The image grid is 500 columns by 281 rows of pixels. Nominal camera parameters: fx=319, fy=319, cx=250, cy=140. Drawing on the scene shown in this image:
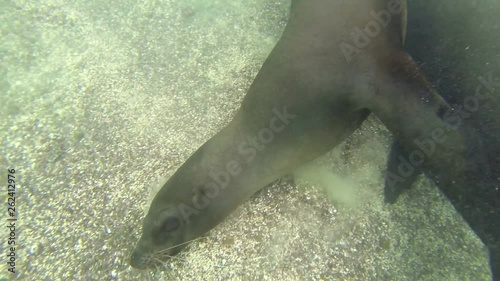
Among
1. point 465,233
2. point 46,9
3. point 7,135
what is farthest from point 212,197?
point 46,9

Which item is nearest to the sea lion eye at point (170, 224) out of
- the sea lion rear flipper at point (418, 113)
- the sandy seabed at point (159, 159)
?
the sandy seabed at point (159, 159)

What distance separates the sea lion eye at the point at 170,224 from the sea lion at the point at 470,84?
216 centimetres

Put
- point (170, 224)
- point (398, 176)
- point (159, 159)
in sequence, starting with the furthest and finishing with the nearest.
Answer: point (159, 159), point (398, 176), point (170, 224)

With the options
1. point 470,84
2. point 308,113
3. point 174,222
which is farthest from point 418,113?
point 174,222

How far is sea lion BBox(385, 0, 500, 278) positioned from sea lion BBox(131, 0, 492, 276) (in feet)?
0.73

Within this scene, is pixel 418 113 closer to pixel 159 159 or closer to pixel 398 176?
pixel 398 176

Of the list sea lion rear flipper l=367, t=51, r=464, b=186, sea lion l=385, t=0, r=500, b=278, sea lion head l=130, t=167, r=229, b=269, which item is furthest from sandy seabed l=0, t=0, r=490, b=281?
sea lion rear flipper l=367, t=51, r=464, b=186

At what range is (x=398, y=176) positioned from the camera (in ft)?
11.0

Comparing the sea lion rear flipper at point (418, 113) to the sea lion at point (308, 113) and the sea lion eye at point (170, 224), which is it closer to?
the sea lion at point (308, 113)

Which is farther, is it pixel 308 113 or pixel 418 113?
pixel 308 113

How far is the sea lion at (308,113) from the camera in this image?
2787 mm

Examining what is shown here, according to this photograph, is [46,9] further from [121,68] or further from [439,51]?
[439,51]

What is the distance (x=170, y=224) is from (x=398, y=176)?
2360 mm

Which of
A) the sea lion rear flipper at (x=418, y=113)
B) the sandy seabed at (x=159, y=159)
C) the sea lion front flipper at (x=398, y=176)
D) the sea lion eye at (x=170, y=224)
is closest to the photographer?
the sea lion rear flipper at (x=418, y=113)
